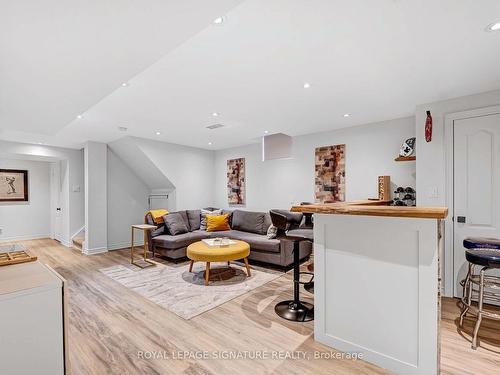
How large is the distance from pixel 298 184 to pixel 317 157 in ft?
2.18

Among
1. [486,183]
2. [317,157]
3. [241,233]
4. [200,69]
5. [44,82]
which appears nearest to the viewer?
[44,82]

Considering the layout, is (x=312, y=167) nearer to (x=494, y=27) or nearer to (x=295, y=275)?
(x=295, y=275)

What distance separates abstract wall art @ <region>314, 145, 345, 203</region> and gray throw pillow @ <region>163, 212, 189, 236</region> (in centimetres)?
274

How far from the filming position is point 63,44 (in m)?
1.39

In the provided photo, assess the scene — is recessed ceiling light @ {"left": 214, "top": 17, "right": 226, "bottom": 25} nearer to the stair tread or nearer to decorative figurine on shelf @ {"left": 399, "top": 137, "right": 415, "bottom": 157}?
decorative figurine on shelf @ {"left": 399, "top": 137, "right": 415, "bottom": 157}

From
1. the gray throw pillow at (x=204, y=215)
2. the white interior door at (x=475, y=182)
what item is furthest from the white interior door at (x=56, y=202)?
the white interior door at (x=475, y=182)

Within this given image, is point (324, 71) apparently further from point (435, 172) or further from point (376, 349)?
point (376, 349)

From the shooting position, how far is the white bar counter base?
164 cm

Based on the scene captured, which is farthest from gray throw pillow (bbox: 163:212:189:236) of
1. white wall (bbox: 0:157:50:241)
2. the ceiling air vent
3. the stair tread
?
white wall (bbox: 0:157:50:241)

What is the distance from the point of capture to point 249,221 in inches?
210

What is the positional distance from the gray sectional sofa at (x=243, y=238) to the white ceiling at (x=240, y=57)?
7.32 ft

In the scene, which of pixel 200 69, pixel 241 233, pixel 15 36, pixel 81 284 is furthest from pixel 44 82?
pixel 241 233

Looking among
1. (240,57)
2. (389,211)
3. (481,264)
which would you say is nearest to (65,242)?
(240,57)

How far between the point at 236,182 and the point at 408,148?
3688 millimetres
